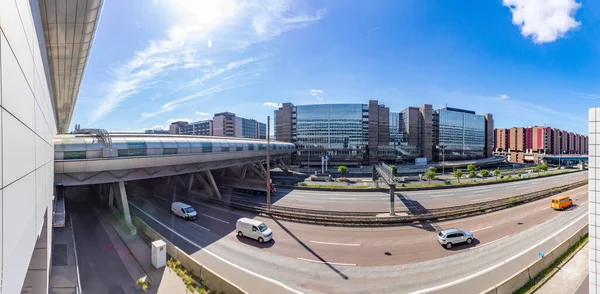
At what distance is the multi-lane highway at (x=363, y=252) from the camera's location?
11539 mm

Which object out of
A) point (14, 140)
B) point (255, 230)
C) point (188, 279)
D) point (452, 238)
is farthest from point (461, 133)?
point (14, 140)

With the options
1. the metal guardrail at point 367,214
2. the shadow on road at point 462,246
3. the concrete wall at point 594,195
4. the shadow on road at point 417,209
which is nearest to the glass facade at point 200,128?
the metal guardrail at point 367,214

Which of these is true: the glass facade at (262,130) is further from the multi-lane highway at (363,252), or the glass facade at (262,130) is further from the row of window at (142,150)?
the multi-lane highway at (363,252)

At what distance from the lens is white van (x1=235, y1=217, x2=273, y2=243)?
52.6 feet

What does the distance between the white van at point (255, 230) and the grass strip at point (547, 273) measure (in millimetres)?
13274

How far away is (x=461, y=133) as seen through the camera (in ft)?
304

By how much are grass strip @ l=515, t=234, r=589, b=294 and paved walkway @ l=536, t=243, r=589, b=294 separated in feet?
0.48

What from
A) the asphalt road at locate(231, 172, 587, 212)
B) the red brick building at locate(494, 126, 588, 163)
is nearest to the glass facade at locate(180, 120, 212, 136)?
the asphalt road at locate(231, 172, 587, 212)

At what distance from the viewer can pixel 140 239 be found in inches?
636

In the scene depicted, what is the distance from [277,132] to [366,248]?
71100mm

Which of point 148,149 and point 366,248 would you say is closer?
point 366,248

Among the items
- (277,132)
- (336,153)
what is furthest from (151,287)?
(277,132)

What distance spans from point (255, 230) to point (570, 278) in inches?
676

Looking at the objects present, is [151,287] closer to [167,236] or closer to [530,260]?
[167,236]
